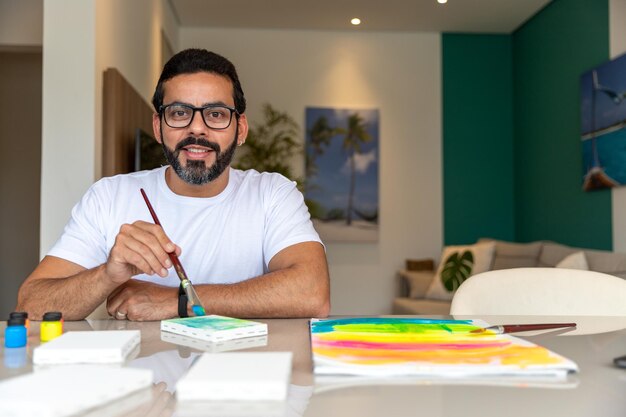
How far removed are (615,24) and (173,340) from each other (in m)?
4.43

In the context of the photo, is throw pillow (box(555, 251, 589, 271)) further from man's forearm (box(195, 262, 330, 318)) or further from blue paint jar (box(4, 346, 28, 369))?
blue paint jar (box(4, 346, 28, 369))

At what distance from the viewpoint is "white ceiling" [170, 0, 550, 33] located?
556cm

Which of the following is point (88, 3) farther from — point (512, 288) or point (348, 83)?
point (348, 83)

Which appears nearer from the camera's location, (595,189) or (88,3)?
(88,3)

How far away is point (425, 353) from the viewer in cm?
78

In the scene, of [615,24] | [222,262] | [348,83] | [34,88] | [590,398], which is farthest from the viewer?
[348,83]

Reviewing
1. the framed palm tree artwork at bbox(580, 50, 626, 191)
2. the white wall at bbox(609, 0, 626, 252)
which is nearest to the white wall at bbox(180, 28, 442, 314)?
the framed palm tree artwork at bbox(580, 50, 626, 191)

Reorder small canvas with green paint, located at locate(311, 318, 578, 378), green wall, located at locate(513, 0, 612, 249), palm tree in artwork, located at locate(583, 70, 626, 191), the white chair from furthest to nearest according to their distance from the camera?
green wall, located at locate(513, 0, 612, 249)
palm tree in artwork, located at locate(583, 70, 626, 191)
the white chair
small canvas with green paint, located at locate(311, 318, 578, 378)

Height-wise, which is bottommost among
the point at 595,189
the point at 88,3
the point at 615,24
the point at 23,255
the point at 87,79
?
the point at 23,255

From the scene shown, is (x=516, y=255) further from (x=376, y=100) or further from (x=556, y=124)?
(x=376, y=100)

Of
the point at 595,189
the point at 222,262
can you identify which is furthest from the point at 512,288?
the point at 595,189

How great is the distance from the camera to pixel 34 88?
5.69m

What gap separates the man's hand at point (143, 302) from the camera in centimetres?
124

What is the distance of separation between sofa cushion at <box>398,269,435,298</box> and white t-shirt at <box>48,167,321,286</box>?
4030 millimetres
